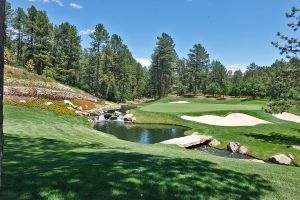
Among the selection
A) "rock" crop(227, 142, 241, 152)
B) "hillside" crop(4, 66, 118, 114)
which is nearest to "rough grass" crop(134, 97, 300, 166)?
"rock" crop(227, 142, 241, 152)

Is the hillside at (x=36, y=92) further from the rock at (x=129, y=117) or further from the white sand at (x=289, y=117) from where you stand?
the white sand at (x=289, y=117)

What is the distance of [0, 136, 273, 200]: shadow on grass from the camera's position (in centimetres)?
704

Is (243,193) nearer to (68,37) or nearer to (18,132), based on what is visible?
(18,132)

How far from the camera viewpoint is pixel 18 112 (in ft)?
91.3

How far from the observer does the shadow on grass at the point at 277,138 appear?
2688 cm

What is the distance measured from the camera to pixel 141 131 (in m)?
35.4

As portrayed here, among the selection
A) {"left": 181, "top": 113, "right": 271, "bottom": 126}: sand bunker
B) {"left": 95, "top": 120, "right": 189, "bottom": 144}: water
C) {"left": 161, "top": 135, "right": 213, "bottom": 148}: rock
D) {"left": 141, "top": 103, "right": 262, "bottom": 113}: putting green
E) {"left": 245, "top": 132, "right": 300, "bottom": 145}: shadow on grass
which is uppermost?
{"left": 141, "top": 103, "right": 262, "bottom": 113}: putting green

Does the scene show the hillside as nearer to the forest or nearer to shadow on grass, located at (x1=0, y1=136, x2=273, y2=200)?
the forest

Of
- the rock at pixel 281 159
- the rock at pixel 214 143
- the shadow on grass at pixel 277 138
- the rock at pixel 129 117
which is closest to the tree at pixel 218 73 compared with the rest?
the rock at pixel 129 117

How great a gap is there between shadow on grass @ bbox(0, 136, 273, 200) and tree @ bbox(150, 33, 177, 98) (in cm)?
8696

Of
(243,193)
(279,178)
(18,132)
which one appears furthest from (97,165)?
(18,132)

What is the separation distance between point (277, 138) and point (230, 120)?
381 inches

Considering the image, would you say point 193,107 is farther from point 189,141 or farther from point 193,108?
point 189,141

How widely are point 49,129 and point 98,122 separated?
722 inches
